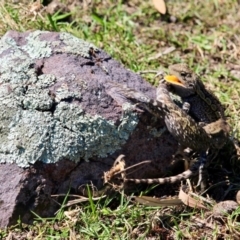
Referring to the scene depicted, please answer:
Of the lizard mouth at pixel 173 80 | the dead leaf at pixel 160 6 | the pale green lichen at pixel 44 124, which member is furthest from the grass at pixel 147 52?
the lizard mouth at pixel 173 80

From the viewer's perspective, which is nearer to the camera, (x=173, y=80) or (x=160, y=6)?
(x=173, y=80)

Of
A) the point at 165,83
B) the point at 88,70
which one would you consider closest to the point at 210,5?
the point at 165,83

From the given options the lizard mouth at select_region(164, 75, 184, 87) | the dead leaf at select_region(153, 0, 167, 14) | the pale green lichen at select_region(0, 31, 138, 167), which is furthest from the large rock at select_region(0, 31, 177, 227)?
the dead leaf at select_region(153, 0, 167, 14)

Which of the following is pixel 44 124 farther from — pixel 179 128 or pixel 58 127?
pixel 179 128

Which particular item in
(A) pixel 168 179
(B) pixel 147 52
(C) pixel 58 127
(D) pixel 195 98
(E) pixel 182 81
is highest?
(C) pixel 58 127

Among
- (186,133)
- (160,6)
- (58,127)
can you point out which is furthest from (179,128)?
(160,6)

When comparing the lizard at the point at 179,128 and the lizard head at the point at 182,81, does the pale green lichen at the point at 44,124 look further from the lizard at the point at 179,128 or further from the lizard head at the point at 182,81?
the lizard head at the point at 182,81

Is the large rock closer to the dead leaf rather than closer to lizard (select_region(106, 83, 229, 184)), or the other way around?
lizard (select_region(106, 83, 229, 184))

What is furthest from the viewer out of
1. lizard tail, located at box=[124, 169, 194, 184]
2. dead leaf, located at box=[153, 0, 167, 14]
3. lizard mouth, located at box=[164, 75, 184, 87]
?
dead leaf, located at box=[153, 0, 167, 14]
